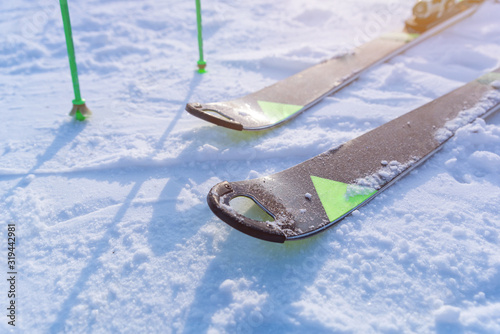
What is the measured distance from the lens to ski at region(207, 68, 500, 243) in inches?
54.2

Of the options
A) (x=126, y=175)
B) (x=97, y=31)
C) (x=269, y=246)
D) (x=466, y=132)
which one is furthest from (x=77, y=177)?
(x=97, y=31)

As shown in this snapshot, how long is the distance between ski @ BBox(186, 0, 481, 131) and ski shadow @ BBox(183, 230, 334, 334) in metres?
0.75

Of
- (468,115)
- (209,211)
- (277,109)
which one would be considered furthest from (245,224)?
(468,115)

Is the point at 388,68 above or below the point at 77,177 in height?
above

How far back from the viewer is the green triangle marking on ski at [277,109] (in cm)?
211

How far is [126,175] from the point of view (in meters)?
1.75

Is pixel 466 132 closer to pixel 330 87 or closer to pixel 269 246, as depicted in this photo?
pixel 330 87

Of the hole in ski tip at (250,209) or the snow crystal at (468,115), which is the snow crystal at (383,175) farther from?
the hole in ski tip at (250,209)

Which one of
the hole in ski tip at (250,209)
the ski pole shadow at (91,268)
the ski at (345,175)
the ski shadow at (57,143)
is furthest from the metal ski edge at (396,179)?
the ski shadow at (57,143)

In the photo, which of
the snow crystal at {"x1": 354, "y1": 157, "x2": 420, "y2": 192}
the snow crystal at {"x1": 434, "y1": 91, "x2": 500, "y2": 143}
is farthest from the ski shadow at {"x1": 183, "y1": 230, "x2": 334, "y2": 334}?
the snow crystal at {"x1": 434, "y1": 91, "x2": 500, "y2": 143}

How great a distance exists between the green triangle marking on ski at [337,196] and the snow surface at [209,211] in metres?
0.05

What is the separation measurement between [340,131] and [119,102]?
1376mm

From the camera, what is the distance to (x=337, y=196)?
Result: 5.12 ft

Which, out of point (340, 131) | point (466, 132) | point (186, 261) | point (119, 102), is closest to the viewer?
point (186, 261)
